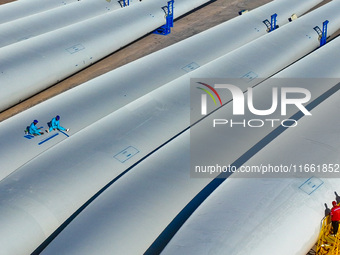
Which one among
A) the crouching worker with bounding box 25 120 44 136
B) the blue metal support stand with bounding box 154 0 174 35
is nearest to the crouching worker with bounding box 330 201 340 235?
the crouching worker with bounding box 25 120 44 136

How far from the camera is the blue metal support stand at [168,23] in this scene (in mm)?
32312

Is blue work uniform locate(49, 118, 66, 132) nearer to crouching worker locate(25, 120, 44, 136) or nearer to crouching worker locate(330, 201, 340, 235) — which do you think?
crouching worker locate(25, 120, 44, 136)

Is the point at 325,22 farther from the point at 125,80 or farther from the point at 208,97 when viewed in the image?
the point at 125,80

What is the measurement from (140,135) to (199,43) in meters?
9.39

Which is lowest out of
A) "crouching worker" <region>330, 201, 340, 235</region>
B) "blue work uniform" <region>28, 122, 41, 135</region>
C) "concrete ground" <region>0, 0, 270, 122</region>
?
"crouching worker" <region>330, 201, 340, 235</region>

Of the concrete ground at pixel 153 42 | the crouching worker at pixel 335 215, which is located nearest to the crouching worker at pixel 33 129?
the concrete ground at pixel 153 42

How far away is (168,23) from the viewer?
3266 cm

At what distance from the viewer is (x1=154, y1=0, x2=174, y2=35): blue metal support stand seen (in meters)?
32.3

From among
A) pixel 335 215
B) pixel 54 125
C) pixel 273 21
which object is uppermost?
pixel 273 21

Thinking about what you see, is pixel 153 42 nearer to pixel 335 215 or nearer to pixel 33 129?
pixel 33 129

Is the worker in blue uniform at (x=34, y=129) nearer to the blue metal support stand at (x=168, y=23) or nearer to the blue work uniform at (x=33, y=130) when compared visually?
the blue work uniform at (x=33, y=130)

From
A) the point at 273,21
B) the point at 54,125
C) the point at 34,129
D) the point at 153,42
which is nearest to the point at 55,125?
the point at 54,125

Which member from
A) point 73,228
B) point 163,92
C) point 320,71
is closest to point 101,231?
point 73,228

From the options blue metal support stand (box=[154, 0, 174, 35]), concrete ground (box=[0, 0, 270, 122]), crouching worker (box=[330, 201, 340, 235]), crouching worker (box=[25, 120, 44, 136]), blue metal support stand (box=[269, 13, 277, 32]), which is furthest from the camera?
blue metal support stand (box=[154, 0, 174, 35])
